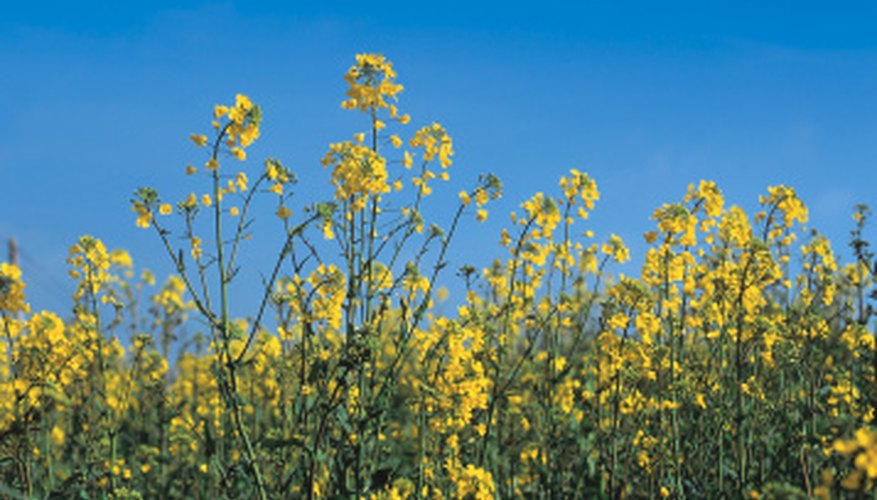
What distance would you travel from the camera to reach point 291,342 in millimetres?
5918

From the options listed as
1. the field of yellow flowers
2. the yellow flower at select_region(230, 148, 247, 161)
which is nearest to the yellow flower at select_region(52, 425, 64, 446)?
the field of yellow flowers

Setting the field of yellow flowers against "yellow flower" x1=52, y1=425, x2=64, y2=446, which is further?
"yellow flower" x1=52, y1=425, x2=64, y2=446

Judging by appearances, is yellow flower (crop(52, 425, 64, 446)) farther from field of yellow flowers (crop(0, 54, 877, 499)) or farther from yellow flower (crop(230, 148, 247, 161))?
yellow flower (crop(230, 148, 247, 161))

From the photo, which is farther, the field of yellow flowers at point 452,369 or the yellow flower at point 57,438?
the yellow flower at point 57,438

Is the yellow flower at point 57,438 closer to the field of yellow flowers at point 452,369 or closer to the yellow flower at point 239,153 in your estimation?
the field of yellow flowers at point 452,369

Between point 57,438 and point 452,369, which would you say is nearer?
point 452,369

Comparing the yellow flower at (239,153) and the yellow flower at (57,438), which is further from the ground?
the yellow flower at (239,153)

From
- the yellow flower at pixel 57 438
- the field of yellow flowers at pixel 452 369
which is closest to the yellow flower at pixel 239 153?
the field of yellow flowers at pixel 452 369

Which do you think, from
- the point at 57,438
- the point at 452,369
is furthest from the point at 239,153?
the point at 57,438

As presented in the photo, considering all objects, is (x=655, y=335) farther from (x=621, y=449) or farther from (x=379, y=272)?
(x=379, y=272)

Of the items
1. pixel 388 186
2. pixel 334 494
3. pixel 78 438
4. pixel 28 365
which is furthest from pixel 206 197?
pixel 78 438

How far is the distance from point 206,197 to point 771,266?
139 inches

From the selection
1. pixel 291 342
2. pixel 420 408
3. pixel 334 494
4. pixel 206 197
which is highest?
pixel 206 197

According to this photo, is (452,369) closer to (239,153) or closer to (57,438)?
(239,153)
